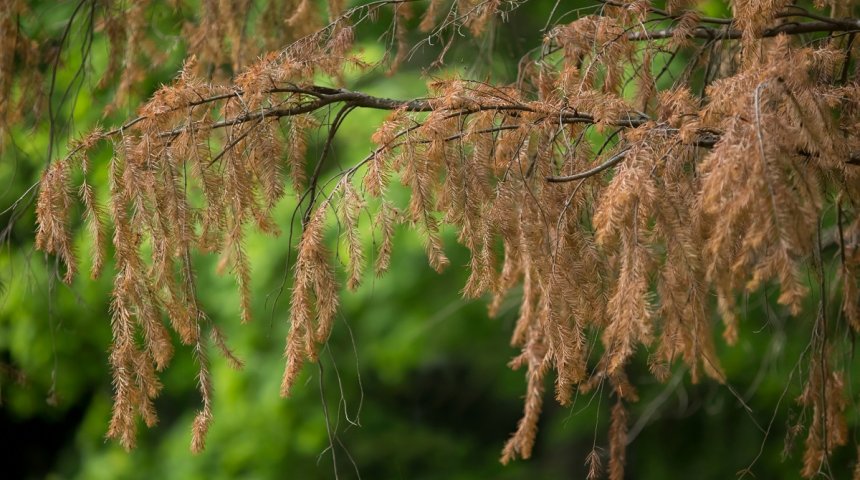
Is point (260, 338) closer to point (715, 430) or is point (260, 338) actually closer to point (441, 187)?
point (715, 430)

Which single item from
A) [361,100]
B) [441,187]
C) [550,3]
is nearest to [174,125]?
[361,100]

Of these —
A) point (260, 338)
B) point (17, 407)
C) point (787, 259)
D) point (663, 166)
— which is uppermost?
point (787, 259)

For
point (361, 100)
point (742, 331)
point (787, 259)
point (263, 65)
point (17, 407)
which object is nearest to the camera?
point (787, 259)

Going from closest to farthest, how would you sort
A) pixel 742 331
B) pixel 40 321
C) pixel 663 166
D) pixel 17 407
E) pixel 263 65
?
pixel 663 166
pixel 263 65
pixel 742 331
pixel 40 321
pixel 17 407

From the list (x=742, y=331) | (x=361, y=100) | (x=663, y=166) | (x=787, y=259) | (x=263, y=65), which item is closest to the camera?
(x=787, y=259)

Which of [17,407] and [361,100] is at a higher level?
[361,100]

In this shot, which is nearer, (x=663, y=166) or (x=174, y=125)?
(x=663, y=166)

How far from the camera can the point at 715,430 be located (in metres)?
7.51

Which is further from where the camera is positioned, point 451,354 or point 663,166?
point 451,354

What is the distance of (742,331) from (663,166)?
4.29m

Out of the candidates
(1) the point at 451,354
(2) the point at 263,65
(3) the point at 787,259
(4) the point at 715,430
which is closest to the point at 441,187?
(2) the point at 263,65

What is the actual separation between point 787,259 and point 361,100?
53.1 inches

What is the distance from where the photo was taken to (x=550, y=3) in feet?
22.3

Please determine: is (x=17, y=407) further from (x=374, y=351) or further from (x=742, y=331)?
(x=742, y=331)
